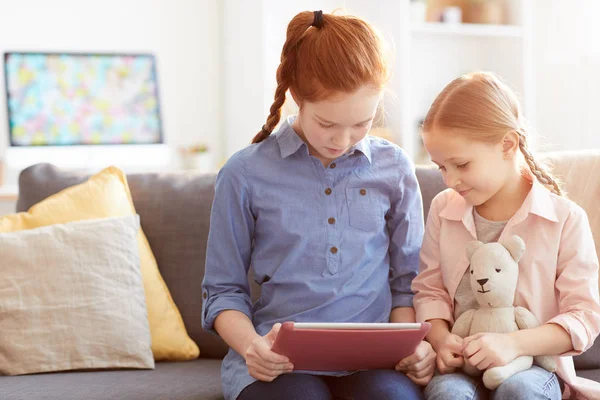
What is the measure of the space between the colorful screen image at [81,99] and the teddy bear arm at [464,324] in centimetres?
261

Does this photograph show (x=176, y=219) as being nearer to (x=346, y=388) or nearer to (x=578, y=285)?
(x=346, y=388)

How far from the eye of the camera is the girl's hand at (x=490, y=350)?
1.39 m

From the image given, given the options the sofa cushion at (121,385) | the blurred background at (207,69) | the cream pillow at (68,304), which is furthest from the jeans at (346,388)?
the blurred background at (207,69)

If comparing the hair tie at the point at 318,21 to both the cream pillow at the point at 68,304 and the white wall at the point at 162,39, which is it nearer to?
the cream pillow at the point at 68,304

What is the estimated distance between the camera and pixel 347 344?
1.34 meters

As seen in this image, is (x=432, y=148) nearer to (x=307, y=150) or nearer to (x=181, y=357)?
(x=307, y=150)

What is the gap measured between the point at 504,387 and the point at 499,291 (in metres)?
0.17

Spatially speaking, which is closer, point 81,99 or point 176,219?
point 176,219

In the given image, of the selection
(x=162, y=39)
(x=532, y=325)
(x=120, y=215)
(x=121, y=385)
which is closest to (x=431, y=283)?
(x=532, y=325)

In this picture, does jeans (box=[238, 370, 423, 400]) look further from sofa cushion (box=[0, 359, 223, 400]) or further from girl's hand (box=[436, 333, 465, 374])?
sofa cushion (box=[0, 359, 223, 400])

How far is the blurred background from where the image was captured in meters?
3.80

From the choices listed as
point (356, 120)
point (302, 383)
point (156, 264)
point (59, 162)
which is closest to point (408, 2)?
point (59, 162)

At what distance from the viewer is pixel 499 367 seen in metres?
1.38

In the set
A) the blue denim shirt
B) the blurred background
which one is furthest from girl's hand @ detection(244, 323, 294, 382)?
the blurred background
